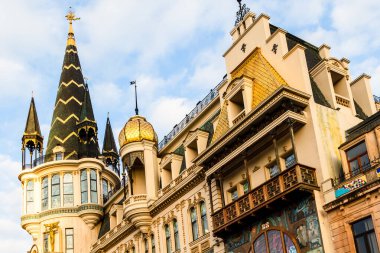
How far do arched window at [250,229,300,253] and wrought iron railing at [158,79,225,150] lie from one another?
11.2 metres

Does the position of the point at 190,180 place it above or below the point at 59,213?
below

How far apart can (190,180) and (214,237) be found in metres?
4.36

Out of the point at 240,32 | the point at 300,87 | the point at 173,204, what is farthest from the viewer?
the point at 173,204

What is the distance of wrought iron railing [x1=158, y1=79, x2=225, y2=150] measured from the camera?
123 feet

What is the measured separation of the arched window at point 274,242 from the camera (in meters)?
26.5

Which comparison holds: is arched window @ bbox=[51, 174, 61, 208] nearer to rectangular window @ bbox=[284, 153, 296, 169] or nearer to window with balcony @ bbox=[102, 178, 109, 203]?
window with balcony @ bbox=[102, 178, 109, 203]

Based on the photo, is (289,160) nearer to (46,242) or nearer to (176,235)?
(176,235)

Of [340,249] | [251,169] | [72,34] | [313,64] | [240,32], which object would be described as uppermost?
[72,34]

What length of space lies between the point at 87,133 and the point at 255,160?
29.2 metres

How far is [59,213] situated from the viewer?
171ft

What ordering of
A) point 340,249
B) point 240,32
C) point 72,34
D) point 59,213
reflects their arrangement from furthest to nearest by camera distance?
point 72,34 → point 59,213 → point 240,32 → point 340,249

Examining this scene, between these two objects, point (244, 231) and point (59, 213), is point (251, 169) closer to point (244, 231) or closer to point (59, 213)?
point (244, 231)

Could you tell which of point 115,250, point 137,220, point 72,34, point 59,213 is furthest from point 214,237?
point 72,34

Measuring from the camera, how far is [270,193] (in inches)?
1072
